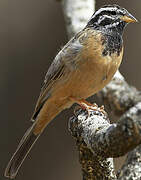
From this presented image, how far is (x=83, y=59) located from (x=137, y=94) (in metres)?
0.63

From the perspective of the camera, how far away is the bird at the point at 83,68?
15.7 feet

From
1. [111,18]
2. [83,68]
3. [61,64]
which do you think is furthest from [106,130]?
[111,18]

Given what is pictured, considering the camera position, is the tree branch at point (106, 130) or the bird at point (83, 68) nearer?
the tree branch at point (106, 130)

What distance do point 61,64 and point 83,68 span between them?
375 mm

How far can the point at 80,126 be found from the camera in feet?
13.5

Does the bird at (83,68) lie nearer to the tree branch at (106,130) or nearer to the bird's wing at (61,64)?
the bird's wing at (61,64)

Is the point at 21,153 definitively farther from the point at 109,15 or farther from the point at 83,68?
the point at 109,15

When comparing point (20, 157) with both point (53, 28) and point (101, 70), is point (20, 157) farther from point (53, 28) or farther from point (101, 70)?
point (53, 28)

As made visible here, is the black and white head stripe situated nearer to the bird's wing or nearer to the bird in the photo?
the bird

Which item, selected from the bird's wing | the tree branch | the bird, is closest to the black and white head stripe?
the bird

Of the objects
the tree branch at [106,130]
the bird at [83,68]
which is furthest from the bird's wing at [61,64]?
the tree branch at [106,130]

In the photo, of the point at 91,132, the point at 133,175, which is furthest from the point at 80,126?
the point at 133,175

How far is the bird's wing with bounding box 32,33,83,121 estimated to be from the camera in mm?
4922

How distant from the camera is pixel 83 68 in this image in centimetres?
478
